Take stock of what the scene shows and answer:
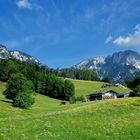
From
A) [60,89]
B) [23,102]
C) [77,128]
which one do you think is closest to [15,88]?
[23,102]

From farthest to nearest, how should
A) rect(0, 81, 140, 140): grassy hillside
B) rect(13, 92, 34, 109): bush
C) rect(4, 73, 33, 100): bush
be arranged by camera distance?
rect(4, 73, 33, 100): bush < rect(13, 92, 34, 109): bush < rect(0, 81, 140, 140): grassy hillside

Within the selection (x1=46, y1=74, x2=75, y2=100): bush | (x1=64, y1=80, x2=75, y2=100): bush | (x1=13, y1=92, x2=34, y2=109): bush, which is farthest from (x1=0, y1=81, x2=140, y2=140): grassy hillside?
(x1=46, y1=74, x2=75, y2=100): bush

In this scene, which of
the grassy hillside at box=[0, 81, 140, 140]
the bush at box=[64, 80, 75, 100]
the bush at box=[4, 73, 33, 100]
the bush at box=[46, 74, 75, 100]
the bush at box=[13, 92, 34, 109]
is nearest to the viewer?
the grassy hillside at box=[0, 81, 140, 140]

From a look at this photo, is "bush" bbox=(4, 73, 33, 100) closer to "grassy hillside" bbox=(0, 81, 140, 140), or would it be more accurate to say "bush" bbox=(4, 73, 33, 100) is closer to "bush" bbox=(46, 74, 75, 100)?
"bush" bbox=(46, 74, 75, 100)

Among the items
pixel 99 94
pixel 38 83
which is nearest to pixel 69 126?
pixel 99 94

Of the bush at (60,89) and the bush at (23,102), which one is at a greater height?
the bush at (60,89)

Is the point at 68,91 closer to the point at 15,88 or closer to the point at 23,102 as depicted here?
the point at 15,88

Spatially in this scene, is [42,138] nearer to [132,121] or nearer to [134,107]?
[132,121]

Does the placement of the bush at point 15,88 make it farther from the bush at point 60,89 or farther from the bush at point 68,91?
the bush at point 60,89

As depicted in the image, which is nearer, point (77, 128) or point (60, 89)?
point (77, 128)

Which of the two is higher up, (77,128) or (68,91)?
(68,91)

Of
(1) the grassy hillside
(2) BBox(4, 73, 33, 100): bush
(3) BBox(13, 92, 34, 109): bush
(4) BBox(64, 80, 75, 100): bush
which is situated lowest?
(1) the grassy hillside

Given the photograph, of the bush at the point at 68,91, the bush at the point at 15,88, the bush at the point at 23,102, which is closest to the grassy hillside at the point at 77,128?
the bush at the point at 23,102

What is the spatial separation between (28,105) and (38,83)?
303 ft
